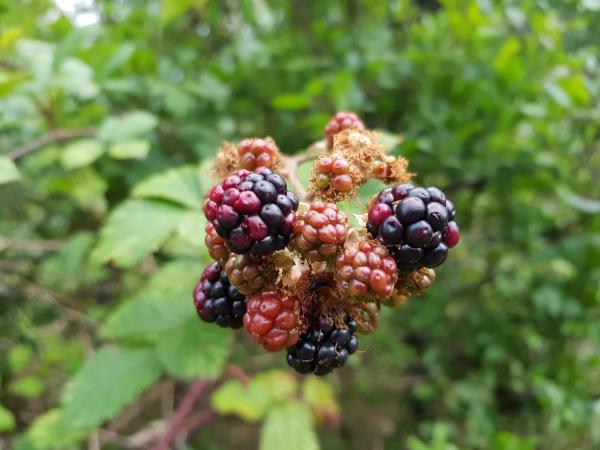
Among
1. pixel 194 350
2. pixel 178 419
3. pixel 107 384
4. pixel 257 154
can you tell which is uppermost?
pixel 257 154

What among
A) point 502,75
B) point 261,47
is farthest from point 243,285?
point 261,47

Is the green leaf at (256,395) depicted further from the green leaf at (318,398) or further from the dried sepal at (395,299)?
the dried sepal at (395,299)

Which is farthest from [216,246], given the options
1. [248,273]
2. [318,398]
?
[318,398]

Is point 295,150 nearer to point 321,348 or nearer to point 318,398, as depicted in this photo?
point 318,398

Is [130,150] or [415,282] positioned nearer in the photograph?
[415,282]

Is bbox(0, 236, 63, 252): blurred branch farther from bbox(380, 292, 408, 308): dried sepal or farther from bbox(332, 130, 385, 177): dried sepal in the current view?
bbox(380, 292, 408, 308): dried sepal
